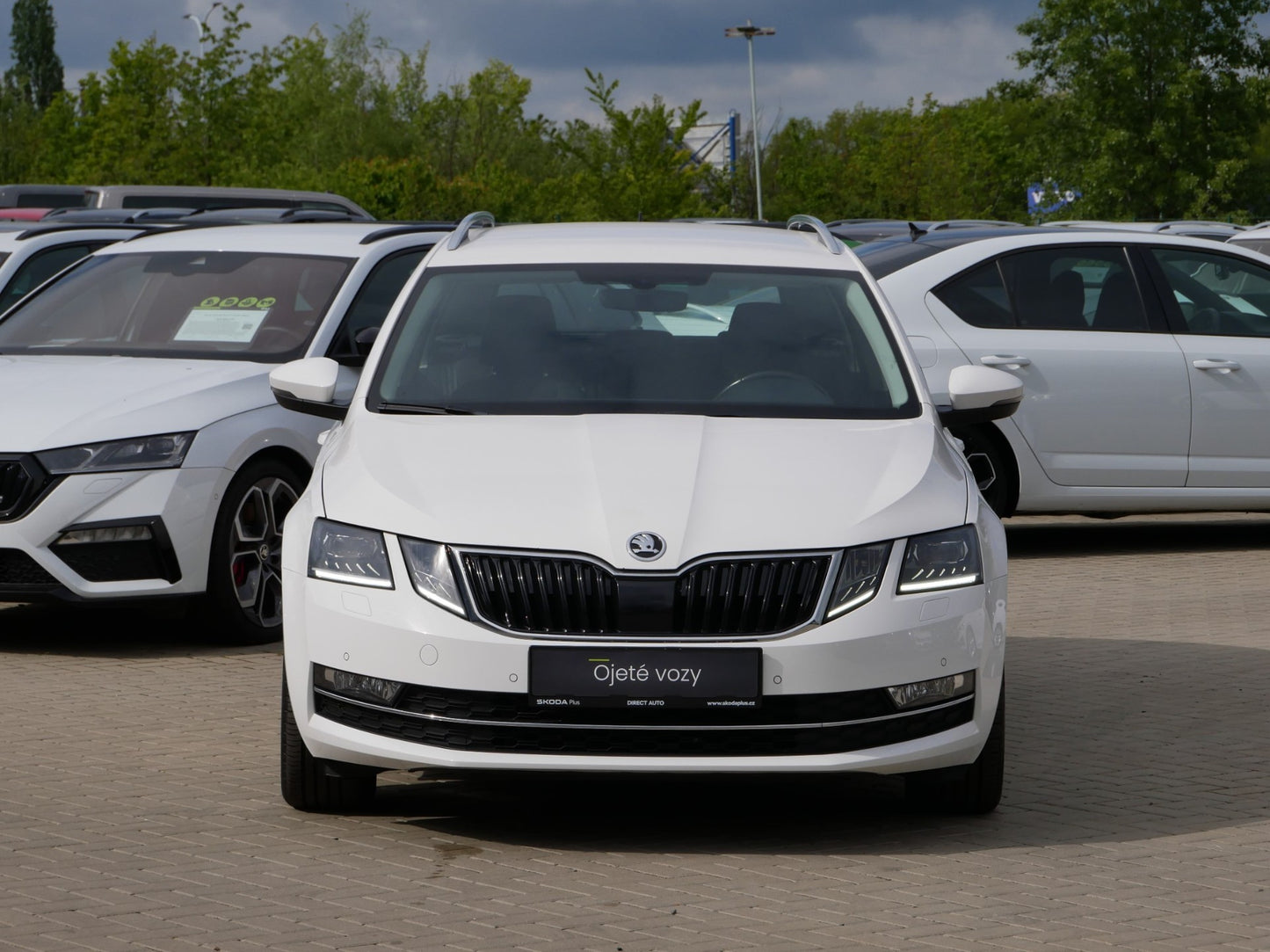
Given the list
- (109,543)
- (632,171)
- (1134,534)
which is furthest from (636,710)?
(632,171)

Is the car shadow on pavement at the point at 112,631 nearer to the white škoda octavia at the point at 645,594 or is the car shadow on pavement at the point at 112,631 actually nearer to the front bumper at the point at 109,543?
the front bumper at the point at 109,543

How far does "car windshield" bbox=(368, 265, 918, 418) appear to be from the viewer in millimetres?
5973

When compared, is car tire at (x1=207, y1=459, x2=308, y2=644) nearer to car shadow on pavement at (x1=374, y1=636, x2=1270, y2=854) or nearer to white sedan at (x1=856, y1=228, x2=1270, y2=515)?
car shadow on pavement at (x1=374, y1=636, x2=1270, y2=854)

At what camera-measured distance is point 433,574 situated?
5.00 metres

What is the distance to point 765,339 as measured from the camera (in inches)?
246

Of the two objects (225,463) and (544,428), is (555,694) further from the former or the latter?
(225,463)

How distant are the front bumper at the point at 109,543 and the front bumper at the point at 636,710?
9.89ft

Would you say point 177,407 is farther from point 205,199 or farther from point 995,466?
point 205,199

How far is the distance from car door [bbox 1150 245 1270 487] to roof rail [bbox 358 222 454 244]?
401cm

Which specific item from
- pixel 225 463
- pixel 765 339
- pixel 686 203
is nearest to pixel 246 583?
pixel 225 463

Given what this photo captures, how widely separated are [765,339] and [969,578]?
1322 mm

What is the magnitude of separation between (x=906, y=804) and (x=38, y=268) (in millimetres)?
8337

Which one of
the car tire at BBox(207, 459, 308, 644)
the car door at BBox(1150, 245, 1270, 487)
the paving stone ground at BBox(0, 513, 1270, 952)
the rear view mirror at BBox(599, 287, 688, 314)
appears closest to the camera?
the paving stone ground at BBox(0, 513, 1270, 952)

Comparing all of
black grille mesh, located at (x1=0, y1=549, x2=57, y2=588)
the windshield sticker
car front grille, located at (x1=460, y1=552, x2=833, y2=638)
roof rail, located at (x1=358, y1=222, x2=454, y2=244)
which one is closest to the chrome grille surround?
car front grille, located at (x1=460, y1=552, x2=833, y2=638)
